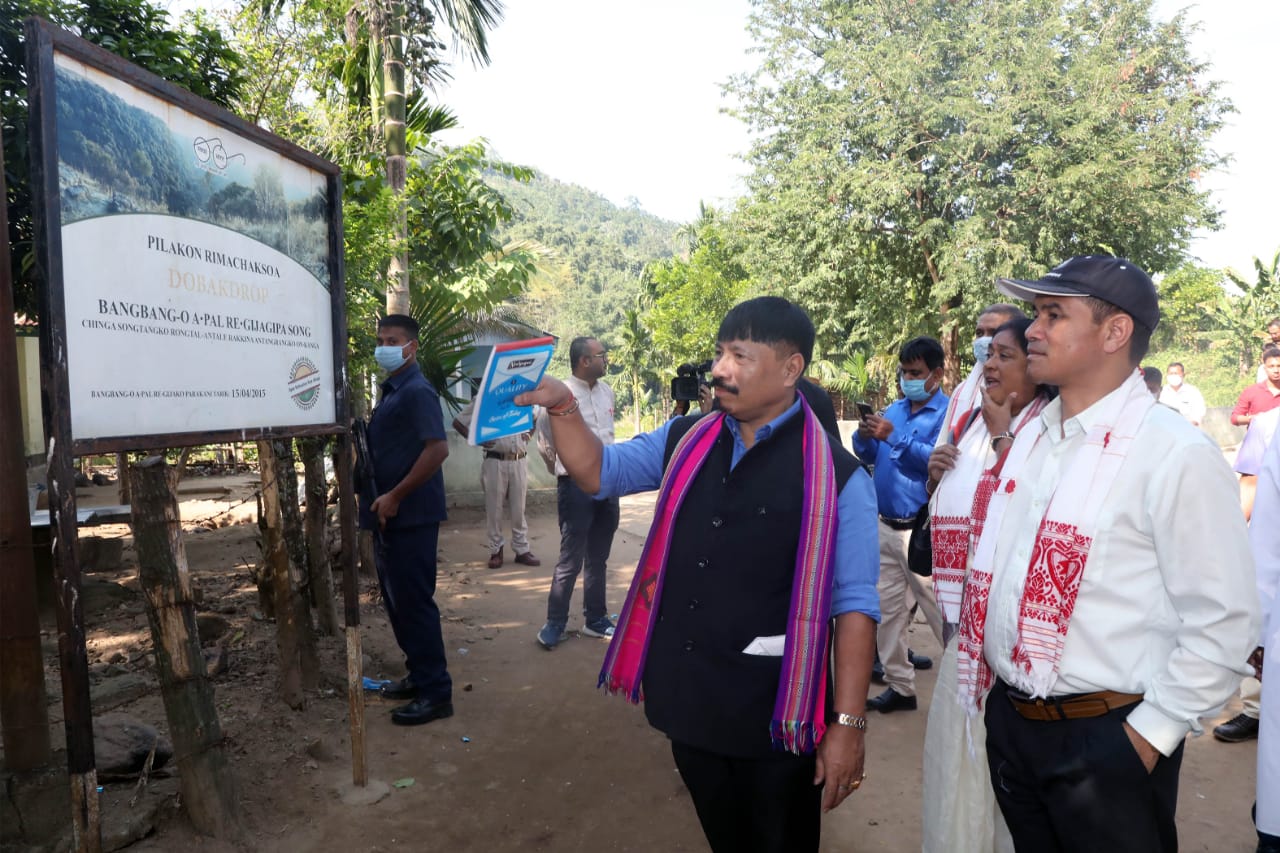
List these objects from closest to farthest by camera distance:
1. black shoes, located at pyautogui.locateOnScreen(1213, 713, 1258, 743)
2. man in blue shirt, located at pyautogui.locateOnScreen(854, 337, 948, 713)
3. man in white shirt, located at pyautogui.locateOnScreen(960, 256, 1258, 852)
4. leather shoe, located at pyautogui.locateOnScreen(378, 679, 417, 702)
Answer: man in white shirt, located at pyautogui.locateOnScreen(960, 256, 1258, 852)
black shoes, located at pyautogui.locateOnScreen(1213, 713, 1258, 743)
man in blue shirt, located at pyautogui.locateOnScreen(854, 337, 948, 713)
leather shoe, located at pyautogui.locateOnScreen(378, 679, 417, 702)

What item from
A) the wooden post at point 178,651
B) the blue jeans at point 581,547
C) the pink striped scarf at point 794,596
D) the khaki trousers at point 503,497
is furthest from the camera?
the khaki trousers at point 503,497

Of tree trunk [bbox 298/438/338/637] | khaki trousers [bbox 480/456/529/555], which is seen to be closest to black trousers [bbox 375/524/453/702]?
tree trunk [bbox 298/438/338/637]

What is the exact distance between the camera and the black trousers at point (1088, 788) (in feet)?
5.82

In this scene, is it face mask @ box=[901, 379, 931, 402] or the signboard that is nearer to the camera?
Result: the signboard

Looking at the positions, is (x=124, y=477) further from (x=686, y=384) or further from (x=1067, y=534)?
(x=1067, y=534)

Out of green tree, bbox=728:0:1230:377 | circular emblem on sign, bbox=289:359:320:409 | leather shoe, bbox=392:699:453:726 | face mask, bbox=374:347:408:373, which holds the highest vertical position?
green tree, bbox=728:0:1230:377

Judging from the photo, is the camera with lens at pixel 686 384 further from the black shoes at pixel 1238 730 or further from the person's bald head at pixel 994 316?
the black shoes at pixel 1238 730

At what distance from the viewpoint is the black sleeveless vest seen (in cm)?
199

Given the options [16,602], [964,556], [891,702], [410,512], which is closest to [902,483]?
[891,702]

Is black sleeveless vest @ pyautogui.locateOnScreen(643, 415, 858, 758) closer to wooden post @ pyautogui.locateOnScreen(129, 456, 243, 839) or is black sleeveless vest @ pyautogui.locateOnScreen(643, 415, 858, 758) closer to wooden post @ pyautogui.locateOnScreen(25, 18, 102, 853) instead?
wooden post @ pyautogui.locateOnScreen(25, 18, 102, 853)

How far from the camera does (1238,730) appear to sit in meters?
4.07

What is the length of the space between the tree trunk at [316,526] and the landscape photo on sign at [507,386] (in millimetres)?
3198

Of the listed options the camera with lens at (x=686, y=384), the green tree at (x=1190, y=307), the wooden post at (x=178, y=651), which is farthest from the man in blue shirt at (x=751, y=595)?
the green tree at (x=1190, y=307)

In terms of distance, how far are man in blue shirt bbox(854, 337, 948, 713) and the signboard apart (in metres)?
2.64
